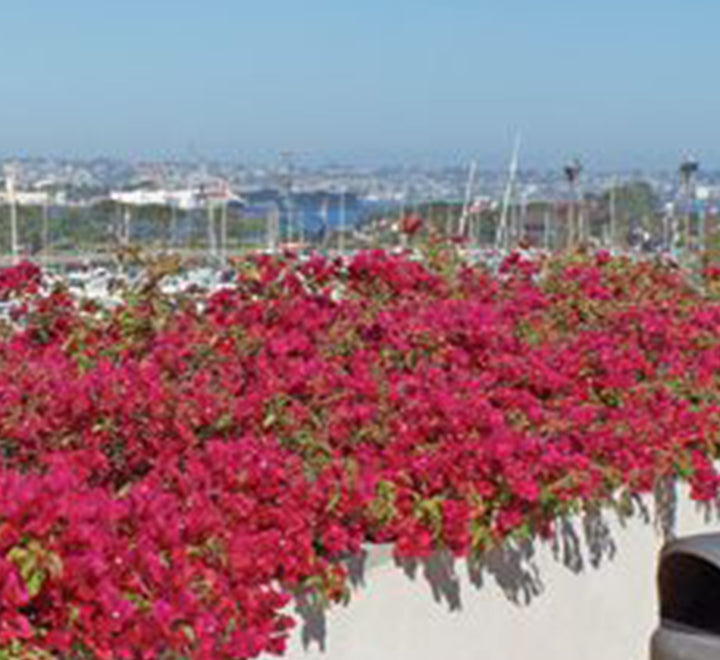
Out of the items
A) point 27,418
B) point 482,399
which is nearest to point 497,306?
point 482,399

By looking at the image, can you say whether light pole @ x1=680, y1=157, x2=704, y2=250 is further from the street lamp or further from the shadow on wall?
the shadow on wall

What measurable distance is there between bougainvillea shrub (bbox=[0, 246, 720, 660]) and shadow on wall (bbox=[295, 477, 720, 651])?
55 millimetres

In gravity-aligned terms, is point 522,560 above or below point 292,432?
below

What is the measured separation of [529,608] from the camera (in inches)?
195

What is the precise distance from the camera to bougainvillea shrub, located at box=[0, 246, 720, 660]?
3336 mm

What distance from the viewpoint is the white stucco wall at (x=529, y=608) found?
4.23 meters

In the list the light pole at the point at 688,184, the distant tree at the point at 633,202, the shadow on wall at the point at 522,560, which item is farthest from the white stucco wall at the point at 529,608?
the distant tree at the point at 633,202

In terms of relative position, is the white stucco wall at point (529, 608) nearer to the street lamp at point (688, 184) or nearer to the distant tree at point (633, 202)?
the street lamp at point (688, 184)

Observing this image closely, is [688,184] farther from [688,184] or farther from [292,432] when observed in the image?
[292,432]

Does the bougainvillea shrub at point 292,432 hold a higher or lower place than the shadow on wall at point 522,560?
higher

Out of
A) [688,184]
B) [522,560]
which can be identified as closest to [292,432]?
[522,560]

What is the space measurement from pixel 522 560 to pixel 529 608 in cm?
14

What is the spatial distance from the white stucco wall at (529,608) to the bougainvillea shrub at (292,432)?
0.10m

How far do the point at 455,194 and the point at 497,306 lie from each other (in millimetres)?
12795
